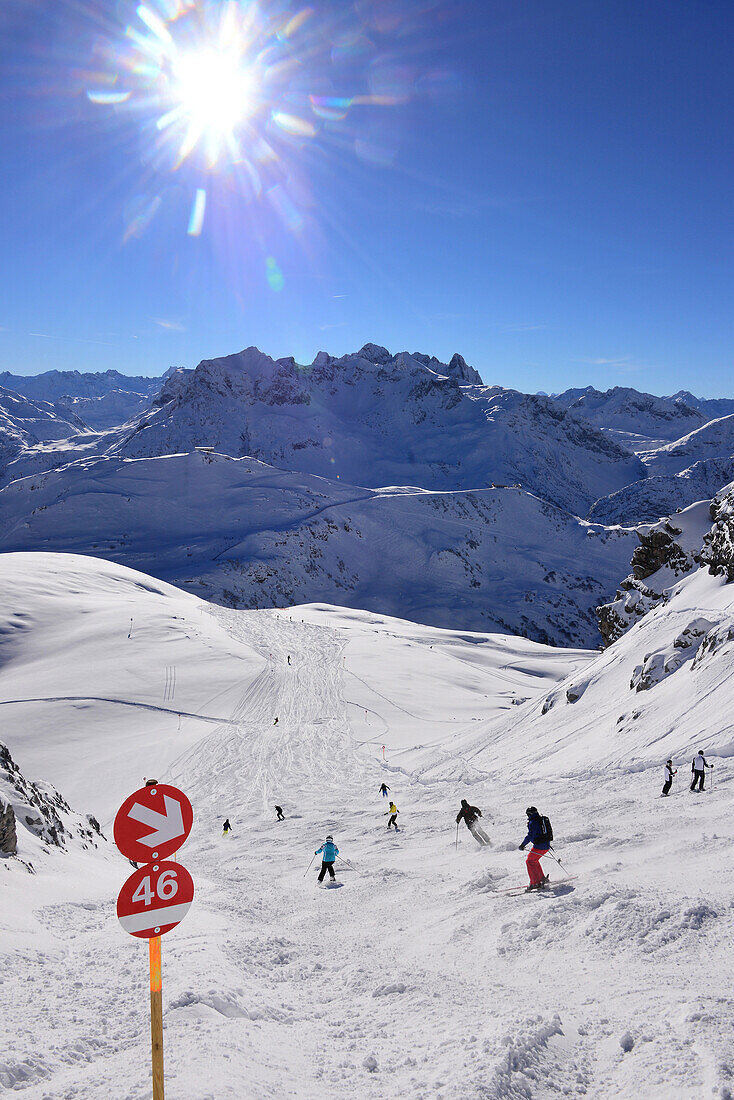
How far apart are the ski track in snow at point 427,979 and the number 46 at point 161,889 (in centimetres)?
165

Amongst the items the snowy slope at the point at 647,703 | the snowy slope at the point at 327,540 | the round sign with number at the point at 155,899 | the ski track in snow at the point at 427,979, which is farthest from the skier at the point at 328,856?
the snowy slope at the point at 327,540

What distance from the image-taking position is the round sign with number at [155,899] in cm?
369

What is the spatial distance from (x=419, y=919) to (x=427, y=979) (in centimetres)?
256

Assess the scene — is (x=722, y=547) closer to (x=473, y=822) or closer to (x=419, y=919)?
(x=473, y=822)

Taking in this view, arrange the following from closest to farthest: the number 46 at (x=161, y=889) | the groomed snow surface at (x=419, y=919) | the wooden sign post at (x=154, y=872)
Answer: the wooden sign post at (x=154, y=872) → the number 46 at (x=161, y=889) → the groomed snow surface at (x=419, y=919)

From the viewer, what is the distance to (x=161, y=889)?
152 inches

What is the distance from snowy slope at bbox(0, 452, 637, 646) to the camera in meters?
113

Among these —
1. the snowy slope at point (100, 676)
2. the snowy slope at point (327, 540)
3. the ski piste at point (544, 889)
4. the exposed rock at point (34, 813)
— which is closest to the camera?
the ski piste at point (544, 889)

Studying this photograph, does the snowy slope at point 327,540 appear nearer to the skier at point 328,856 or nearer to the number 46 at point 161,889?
the skier at point 328,856

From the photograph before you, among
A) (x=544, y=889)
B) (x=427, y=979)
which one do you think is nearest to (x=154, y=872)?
(x=427, y=979)

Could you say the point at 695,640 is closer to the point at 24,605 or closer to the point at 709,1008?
the point at 709,1008

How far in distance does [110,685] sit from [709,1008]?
37.1 meters

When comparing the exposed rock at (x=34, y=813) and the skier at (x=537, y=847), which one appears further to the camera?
the exposed rock at (x=34, y=813)

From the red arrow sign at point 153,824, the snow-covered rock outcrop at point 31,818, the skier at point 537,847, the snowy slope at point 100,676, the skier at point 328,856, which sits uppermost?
the snowy slope at point 100,676
